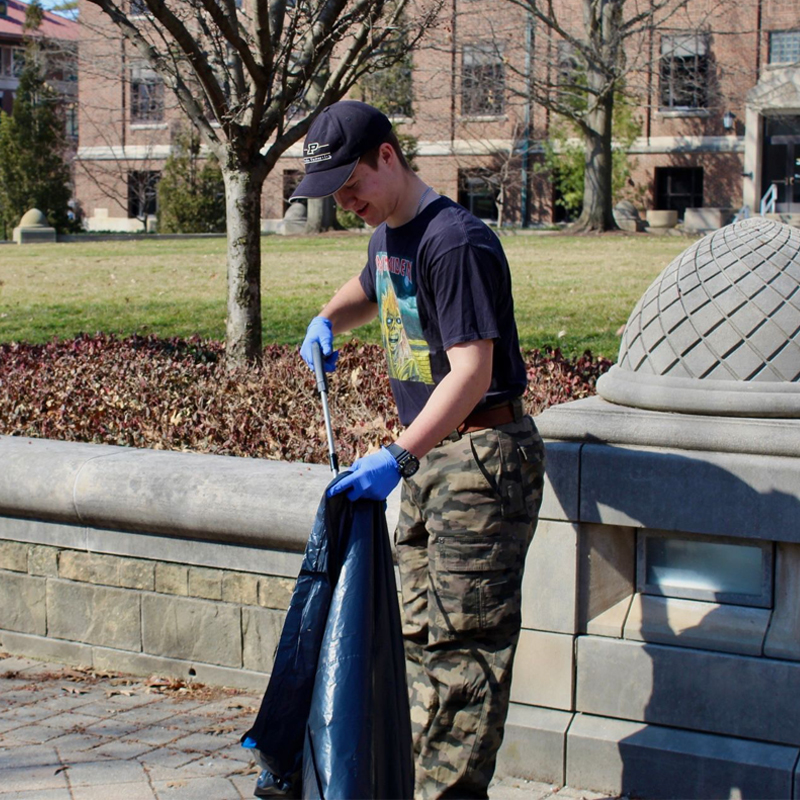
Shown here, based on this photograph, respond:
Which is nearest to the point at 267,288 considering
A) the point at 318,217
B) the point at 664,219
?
the point at 318,217

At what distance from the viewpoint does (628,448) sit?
3.40m

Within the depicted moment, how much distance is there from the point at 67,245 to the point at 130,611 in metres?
20.2

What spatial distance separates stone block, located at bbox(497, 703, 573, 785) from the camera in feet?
11.7

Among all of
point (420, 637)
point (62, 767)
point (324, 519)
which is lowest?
point (62, 767)

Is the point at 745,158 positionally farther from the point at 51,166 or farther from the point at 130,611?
the point at 130,611

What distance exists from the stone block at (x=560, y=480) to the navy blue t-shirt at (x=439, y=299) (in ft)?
1.32

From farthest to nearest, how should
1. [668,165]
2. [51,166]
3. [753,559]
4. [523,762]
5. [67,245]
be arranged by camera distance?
[668,165] → [51,166] → [67,245] → [523,762] → [753,559]

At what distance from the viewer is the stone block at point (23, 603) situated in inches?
187

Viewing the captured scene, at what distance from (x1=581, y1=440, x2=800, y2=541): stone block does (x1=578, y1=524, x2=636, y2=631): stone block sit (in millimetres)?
90

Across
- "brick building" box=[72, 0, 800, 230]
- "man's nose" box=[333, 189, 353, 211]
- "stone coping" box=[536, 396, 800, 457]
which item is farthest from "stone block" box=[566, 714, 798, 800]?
"brick building" box=[72, 0, 800, 230]

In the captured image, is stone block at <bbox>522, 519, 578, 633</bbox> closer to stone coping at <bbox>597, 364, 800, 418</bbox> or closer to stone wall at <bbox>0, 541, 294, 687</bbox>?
stone coping at <bbox>597, 364, 800, 418</bbox>

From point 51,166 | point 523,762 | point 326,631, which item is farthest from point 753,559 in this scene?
point 51,166

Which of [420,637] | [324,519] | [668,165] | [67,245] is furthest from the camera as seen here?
[668,165]

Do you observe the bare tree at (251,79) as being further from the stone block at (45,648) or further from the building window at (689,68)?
the building window at (689,68)
